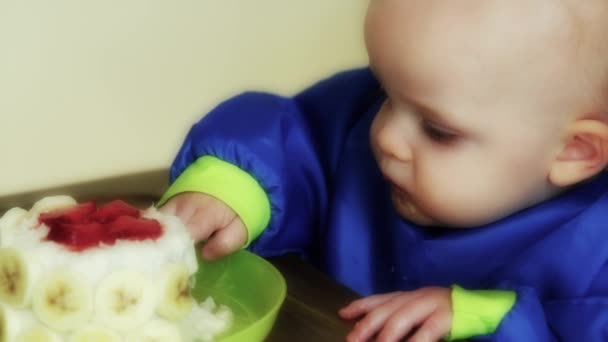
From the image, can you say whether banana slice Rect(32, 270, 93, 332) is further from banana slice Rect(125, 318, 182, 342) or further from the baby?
the baby

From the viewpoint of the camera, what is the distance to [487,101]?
510mm

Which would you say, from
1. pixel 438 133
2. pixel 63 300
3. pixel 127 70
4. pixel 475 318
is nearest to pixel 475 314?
pixel 475 318

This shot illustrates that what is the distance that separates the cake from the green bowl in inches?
2.7

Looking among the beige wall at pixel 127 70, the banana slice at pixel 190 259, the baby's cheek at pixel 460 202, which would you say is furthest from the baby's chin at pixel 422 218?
the beige wall at pixel 127 70

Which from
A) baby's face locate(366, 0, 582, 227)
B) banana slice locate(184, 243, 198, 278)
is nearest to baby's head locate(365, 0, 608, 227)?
baby's face locate(366, 0, 582, 227)

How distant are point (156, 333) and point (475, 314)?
17 cm

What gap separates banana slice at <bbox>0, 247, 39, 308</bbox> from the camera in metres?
0.41

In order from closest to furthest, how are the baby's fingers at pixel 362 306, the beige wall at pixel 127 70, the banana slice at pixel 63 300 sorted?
the banana slice at pixel 63 300
the baby's fingers at pixel 362 306
the beige wall at pixel 127 70

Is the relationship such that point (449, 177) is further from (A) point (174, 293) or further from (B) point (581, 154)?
(A) point (174, 293)

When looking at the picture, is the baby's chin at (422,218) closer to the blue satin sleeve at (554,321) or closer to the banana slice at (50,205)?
the blue satin sleeve at (554,321)

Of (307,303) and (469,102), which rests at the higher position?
(469,102)

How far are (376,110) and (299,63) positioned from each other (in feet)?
0.91

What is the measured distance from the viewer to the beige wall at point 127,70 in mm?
780

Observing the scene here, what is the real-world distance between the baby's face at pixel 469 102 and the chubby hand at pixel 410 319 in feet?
0.23
